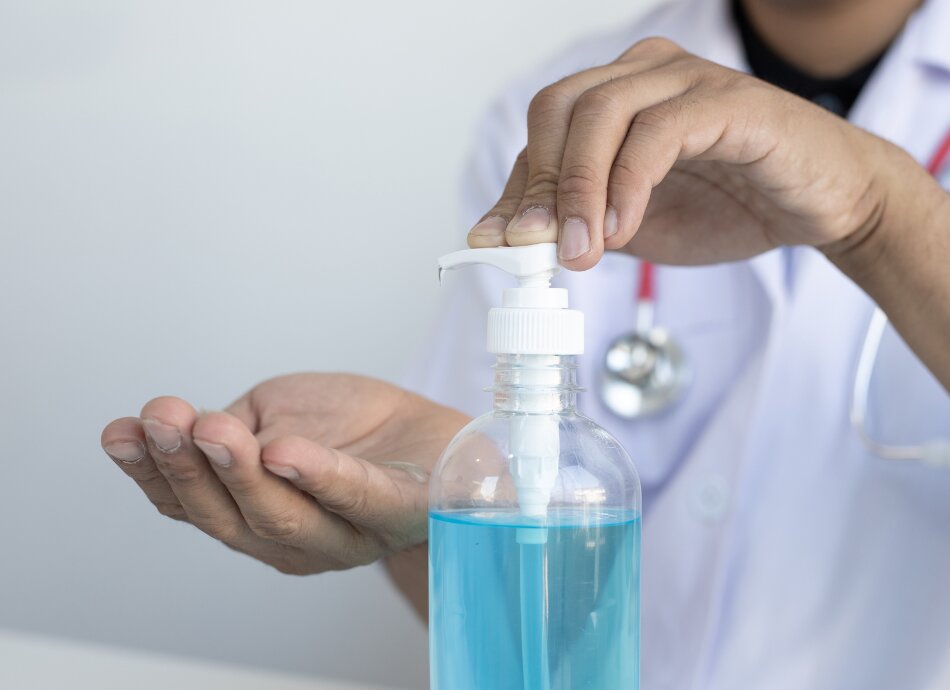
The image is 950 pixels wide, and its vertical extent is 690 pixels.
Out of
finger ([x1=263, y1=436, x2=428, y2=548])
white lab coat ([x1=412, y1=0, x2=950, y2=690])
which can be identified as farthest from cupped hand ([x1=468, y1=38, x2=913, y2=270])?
white lab coat ([x1=412, y1=0, x2=950, y2=690])

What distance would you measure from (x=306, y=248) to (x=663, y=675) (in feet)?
3.08

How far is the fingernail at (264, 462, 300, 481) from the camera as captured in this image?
521 millimetres

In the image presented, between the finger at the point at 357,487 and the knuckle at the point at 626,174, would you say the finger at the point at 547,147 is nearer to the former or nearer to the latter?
the knuckle at the point at 626,174

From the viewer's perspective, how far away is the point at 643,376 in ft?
3.35

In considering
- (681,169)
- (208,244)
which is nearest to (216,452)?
(681,169)

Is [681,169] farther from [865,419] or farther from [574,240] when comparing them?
[865,419]

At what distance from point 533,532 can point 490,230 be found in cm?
15

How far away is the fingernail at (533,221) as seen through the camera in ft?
1.68

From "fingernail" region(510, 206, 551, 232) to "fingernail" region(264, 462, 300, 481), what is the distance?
0.16m

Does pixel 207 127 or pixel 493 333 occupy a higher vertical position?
pixel 207 127

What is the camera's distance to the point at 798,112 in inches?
Result: 24.4

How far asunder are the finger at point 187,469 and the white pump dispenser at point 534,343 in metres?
0.15

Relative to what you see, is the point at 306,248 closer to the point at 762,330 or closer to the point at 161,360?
the point at 161,360

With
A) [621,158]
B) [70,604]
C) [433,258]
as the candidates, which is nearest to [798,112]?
[621,158]
